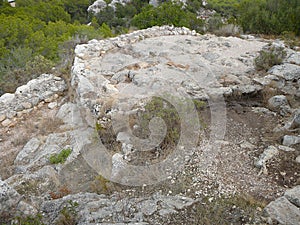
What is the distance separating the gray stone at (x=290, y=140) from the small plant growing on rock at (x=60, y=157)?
144 inches

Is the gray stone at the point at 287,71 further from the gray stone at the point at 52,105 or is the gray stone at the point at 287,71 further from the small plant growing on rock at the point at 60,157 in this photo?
the gray stone at the point at 52,105

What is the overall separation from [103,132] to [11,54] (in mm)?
7928

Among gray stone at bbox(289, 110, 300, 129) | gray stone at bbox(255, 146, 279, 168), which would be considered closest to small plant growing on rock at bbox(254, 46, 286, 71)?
gray stone at bbox(289, 110, 300, 129)

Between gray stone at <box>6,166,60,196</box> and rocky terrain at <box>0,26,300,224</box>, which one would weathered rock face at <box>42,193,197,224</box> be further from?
gray stone at <box>6,166,60,196</box>

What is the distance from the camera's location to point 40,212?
389 cm

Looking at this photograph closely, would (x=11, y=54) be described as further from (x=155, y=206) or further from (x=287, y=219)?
(x=287, y=219)

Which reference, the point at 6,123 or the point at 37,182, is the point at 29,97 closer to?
the point at 6,123

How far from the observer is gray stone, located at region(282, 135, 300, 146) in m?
4.44

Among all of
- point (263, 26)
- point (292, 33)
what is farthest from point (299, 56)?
point (263, 26)

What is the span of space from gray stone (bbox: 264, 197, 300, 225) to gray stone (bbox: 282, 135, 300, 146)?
1240mm

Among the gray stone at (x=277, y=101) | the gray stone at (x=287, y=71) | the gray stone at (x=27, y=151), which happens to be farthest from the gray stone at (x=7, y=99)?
the gray stone at (x=287, y=71)

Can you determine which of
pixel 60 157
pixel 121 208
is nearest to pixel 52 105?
pixel 60 157

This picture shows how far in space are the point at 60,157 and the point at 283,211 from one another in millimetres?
3810

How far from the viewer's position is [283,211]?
130 inches
